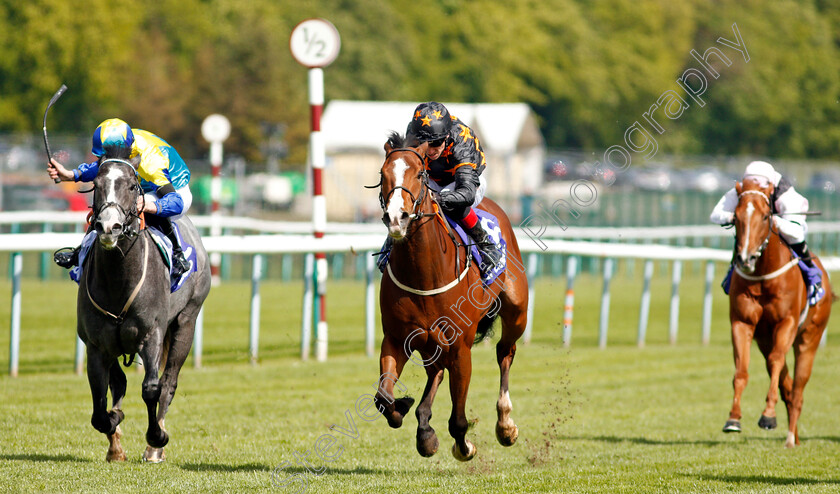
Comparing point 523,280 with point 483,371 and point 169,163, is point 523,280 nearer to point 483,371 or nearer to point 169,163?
point 169,163

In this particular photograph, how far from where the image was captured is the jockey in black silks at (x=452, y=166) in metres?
5.46

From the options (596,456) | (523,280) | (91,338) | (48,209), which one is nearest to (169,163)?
(91,338)

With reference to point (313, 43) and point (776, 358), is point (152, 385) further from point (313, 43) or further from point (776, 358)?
point (313, 43)

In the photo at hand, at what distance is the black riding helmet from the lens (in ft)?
17.8

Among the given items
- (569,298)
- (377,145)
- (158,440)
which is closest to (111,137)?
(158,440)

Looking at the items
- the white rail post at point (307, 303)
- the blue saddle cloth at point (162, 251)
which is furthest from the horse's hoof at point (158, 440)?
the white rail post at point (307, 303)

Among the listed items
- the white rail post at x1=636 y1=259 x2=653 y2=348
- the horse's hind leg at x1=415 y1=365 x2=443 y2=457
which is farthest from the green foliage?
the horse's hind leg at x1=415 y1=365 x2=443 y2=457

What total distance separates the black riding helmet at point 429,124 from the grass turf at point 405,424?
5.46 feet

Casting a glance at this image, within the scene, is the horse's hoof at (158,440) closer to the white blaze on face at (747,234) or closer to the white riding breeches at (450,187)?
the white riding breeches at (450,187)

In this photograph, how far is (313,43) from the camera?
10.7 m

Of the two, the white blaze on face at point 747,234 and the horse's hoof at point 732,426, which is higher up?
the white blaze on face at point 747,234

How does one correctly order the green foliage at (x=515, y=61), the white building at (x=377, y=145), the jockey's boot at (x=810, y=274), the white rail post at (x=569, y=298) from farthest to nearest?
the green foliage at (x=515, y=61), the white building at (x=377, y=145), the white rail post at (x=569, y=298), the jockey's boot at (x=810, y=274)

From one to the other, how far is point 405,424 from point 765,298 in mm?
2578

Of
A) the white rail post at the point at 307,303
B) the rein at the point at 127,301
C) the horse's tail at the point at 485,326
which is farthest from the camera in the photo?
the white rail post at the point at 307,303
